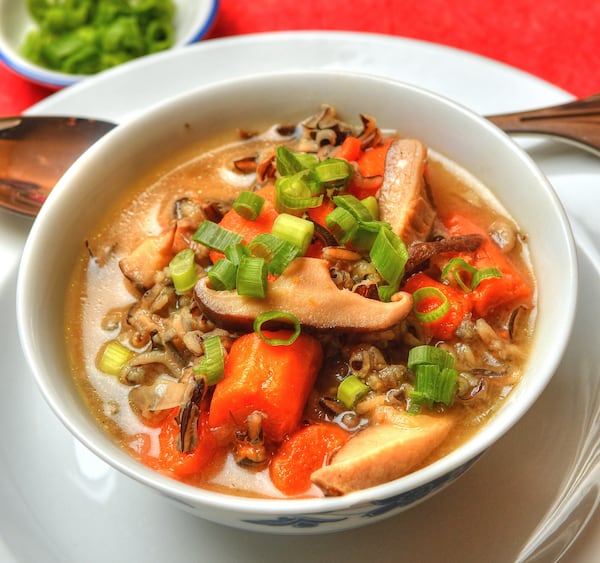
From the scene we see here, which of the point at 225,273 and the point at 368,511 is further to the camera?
the point at 225,273

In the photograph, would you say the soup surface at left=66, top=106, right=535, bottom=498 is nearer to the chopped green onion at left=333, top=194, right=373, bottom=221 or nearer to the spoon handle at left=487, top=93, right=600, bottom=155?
the chopped green onion at left=333, top=194, right=373, bottom=221

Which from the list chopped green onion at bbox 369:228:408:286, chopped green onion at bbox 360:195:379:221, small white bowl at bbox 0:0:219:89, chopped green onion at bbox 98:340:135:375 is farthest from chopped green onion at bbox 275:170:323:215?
small white bowl at bbox 0:0:219:89

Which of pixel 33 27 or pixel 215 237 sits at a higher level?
pixel 215 237

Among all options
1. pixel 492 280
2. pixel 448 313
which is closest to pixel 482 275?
pixel 492 280

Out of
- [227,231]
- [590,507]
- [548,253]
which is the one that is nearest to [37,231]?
[227,231]

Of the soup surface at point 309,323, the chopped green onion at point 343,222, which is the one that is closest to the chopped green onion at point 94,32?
the soup surface at point 309,323

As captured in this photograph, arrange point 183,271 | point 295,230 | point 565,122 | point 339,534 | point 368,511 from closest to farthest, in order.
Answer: point 368,511, point 339,534, point 295,230, point 183,271, point 565,122

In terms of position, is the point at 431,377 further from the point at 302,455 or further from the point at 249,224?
the point at 249,224

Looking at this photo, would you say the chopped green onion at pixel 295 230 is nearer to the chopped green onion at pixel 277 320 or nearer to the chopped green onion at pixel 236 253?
the chopped green onion at pixel 236 253
